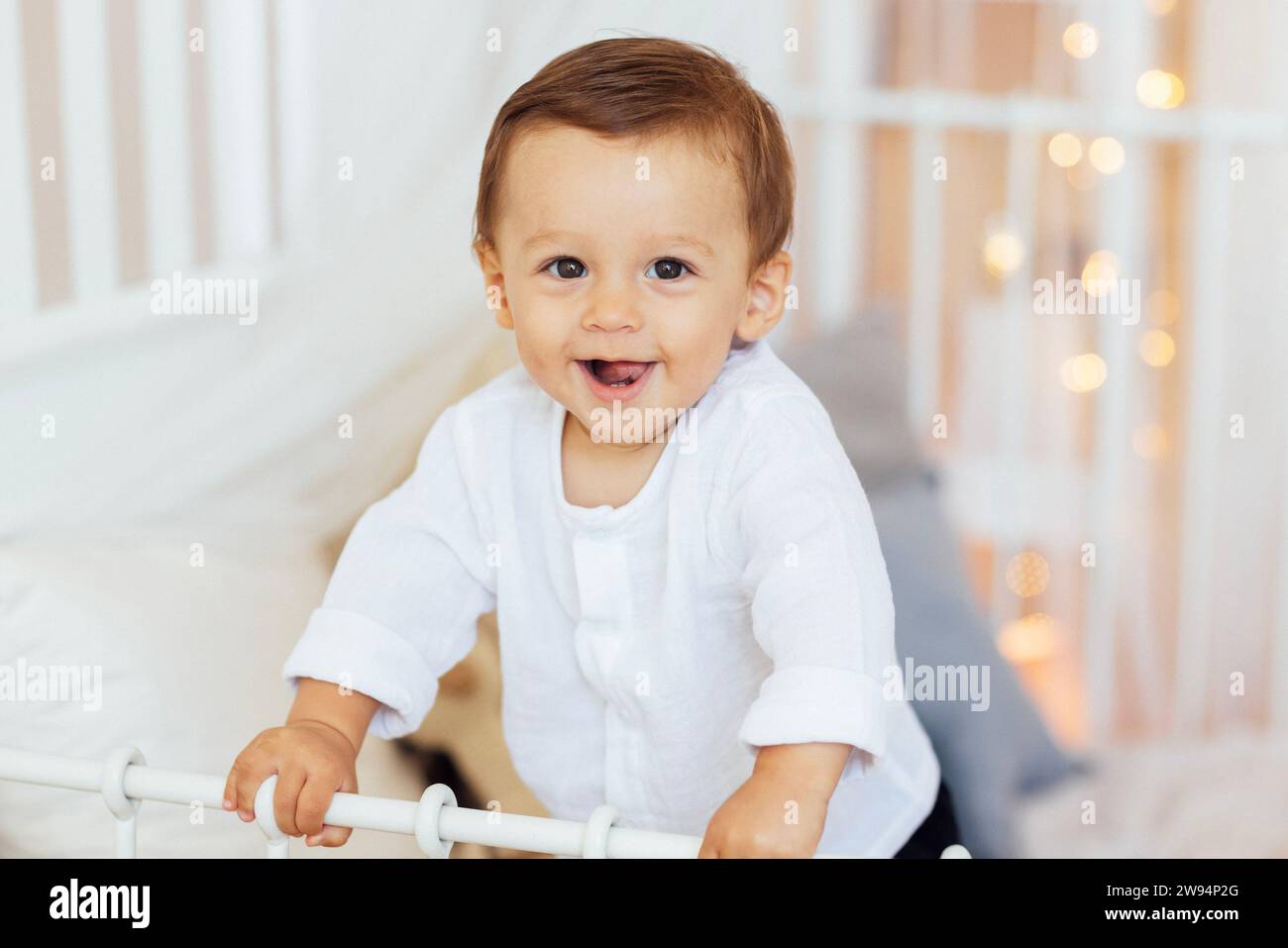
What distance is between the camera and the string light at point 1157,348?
5.76 ft

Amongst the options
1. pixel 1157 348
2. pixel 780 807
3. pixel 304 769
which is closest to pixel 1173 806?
pixel 1157 348

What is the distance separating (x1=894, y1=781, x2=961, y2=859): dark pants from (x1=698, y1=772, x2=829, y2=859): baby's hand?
1.41 feet

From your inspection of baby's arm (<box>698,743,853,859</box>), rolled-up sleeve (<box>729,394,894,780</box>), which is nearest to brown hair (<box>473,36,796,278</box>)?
rolled-up sleeve (<box>729,394,894,780</box>)

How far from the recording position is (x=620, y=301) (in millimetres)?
687

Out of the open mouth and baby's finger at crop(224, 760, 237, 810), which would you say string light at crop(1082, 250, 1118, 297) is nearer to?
the open mouth

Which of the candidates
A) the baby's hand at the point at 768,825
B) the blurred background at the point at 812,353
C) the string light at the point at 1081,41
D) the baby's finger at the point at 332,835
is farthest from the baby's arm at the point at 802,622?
the string light at the point at 1081,41

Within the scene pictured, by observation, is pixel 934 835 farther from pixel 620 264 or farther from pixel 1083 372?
pixel 1083 372

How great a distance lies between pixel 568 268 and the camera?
0.71 m

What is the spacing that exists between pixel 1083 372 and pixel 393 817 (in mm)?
1347

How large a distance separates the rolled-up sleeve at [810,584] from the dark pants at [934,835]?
1.22 feet

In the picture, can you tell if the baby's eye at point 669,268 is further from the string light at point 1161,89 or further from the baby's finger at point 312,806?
the string light at point 1161,89
